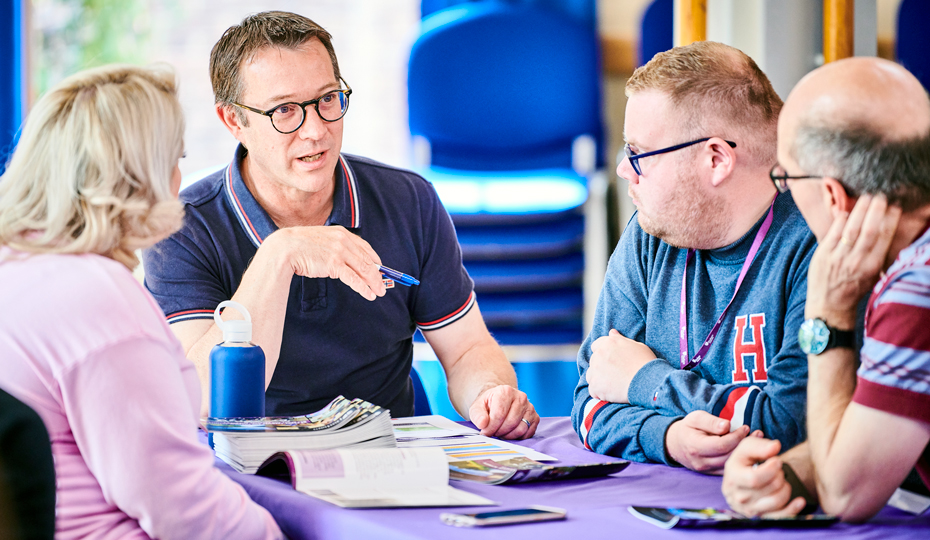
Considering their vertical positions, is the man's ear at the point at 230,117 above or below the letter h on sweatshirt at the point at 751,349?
above

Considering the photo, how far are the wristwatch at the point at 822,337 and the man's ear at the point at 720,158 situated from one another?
471 mm

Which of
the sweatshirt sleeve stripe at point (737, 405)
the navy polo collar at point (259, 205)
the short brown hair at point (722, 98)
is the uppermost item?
the short brown hair at point (722, 98)

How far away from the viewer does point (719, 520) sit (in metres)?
0.98

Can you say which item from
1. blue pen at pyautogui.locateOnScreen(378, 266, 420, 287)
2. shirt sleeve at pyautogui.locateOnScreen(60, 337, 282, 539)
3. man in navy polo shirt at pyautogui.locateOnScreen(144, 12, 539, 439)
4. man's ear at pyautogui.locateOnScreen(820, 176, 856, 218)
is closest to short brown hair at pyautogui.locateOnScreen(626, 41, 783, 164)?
man's ear at pyautogui.locateOnScreen(820, 176, 856, 218)

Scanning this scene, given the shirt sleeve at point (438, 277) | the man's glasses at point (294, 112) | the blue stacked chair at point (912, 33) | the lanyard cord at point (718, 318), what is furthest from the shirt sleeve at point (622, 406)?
the blue stacked chair at point (912, 33)

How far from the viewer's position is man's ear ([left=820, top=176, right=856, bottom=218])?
111 cm

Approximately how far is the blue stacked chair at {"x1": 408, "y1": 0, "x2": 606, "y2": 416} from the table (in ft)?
7.03

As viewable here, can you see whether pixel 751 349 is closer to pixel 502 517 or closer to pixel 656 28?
pixel 502 517

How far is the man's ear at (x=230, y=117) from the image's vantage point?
2.08 meters

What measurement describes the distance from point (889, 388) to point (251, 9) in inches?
168

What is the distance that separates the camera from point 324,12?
15.1 ft

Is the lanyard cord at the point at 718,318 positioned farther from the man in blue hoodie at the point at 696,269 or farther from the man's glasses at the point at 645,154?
the man's glasses at the point at 645,154

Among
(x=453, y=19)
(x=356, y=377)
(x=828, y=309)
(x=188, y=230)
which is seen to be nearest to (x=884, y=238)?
(x=828, y=309)

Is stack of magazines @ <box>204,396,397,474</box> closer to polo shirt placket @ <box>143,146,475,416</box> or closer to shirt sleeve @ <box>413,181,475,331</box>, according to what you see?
polo shirt placket @ <box>143,146,475,416</box>
